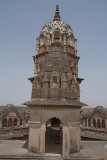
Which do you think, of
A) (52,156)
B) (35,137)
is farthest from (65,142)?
(35,137)

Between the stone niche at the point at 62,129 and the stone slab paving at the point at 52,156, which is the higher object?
the stone niche at the point at 62,129

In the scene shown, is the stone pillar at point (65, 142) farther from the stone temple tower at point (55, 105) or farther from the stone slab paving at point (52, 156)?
the stone slab paving at point (52, 156)

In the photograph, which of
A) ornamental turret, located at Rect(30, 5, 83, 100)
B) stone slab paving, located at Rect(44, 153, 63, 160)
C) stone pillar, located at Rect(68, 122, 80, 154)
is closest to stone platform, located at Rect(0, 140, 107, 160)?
stone slab paving, located at Rect(44, 153, 63, 160)

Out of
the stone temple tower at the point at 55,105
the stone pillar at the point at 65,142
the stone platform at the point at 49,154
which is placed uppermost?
the stone temple tower at the point at 55,105

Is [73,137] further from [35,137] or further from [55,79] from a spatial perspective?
[55,79]

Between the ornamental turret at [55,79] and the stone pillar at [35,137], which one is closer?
the stone pillar at [35,137]

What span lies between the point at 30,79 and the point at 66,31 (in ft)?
39.5

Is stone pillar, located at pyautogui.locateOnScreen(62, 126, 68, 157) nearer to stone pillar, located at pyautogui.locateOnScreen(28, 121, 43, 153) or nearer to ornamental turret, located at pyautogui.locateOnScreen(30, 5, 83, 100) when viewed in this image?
stone pillar, located at pyautogui.locateOnScreen(28, 121, 43, 153)

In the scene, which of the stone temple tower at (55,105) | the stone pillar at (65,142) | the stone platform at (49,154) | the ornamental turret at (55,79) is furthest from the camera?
the ornamental turret at (55,79)

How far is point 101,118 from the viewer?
85.6 ft

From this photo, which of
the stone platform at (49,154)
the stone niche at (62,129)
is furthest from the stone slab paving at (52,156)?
the stone niche at (62,129)

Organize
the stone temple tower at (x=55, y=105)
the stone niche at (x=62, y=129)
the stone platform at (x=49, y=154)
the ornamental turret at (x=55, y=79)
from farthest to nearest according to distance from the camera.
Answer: the ornamental turret at (x=55, y=79) → the stone temple tower at (x=55, y=105) → the stone niche at (x=62, y=129) → the stone platform at (x=49, y=154)

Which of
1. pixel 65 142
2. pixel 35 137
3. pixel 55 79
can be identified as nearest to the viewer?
pixel 65 142

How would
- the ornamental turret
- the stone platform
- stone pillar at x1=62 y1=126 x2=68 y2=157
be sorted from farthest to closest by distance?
the ornamental turret
stone pillar at x1=62 y1=126 x2=68 y2=157
the stone platform
